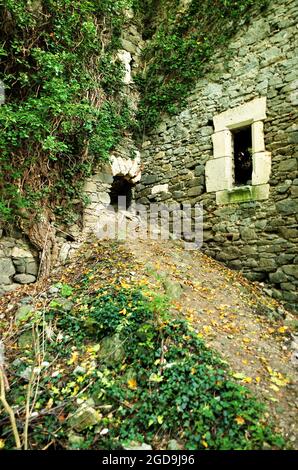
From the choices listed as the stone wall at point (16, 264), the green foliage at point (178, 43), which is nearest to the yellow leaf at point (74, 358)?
the stone wall at point (16, 264)

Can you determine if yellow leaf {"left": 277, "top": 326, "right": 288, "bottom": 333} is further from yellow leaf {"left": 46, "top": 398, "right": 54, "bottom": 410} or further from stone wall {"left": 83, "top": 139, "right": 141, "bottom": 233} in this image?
stone wall {"left": 83, "top": 139, "right": 141, "bottom": 233}

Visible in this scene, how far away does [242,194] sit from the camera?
13.9 feet

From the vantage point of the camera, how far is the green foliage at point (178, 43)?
462 cm

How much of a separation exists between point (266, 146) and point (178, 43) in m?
2.87

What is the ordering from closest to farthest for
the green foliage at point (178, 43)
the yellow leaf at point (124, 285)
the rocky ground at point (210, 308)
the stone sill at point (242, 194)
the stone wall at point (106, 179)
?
the rocky ground at point (210, 308), the yellow leaf at point (124, 285), the stone sill at point (242, 194), the green foliage at point (178, 43), the stone wall at point (106, 179)

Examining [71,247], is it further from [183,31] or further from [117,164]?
[183,31]

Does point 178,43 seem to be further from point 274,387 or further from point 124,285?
point 274,387

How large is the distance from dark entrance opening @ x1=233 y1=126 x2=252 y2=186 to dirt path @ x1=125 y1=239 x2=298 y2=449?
1686 millimetres

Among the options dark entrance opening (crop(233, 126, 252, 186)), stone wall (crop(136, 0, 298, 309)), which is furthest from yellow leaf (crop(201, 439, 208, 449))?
dark entrance opening (crop(233, 126, 252, 186))

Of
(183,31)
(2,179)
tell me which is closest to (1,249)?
(2,179)

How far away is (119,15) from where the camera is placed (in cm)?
509

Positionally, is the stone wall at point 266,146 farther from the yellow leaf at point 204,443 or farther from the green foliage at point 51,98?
the yellow leaf at point 204,443

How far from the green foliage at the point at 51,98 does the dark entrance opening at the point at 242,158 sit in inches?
91.4

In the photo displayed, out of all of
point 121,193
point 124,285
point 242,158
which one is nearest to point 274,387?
point 124,285
